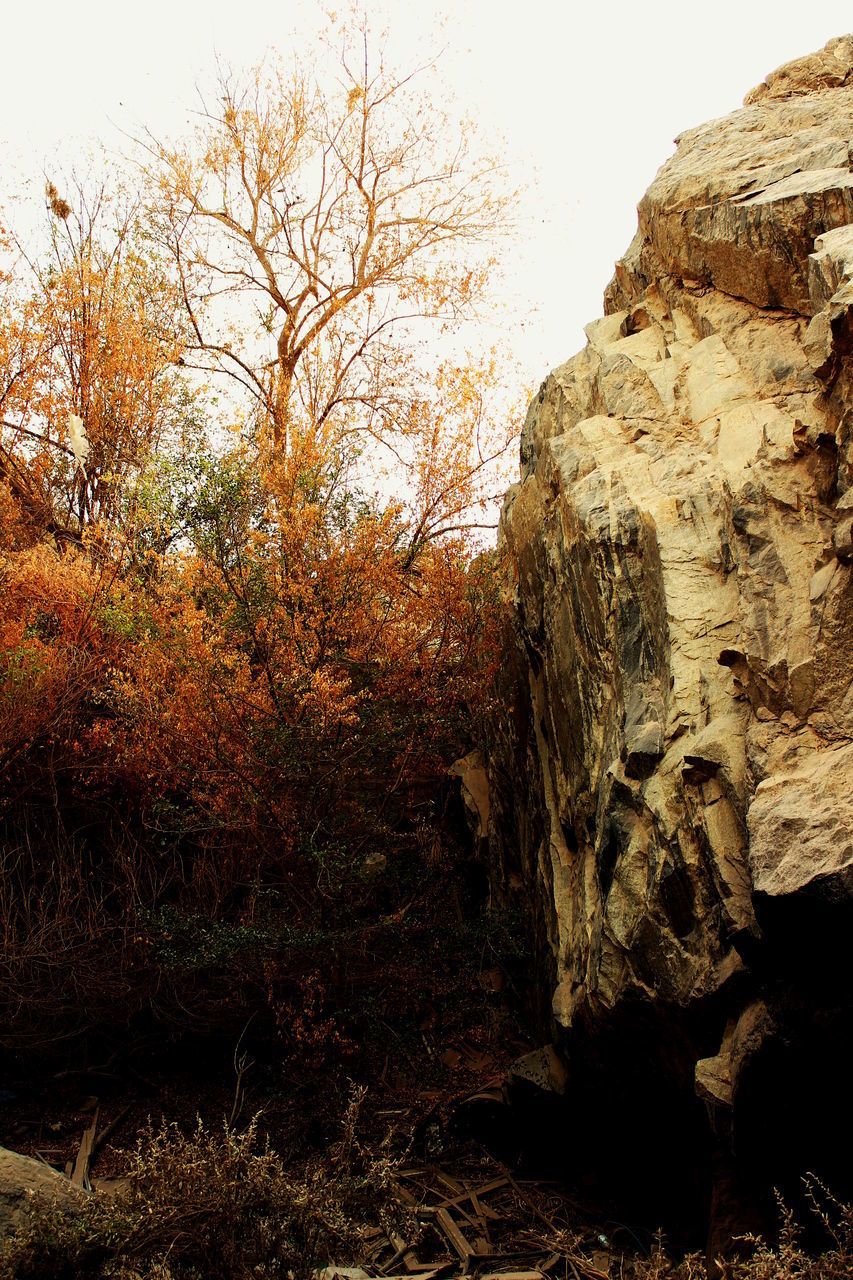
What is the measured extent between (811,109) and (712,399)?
8.44 ft

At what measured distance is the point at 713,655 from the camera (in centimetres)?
534

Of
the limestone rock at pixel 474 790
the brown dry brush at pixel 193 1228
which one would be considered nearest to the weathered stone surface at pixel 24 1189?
the brown dry brush at pixel 193 1228

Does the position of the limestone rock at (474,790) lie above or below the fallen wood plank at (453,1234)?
above

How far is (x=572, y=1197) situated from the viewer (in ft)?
22.2

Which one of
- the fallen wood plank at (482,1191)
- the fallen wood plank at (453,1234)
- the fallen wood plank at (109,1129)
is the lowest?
the fallen wood plank at (482,1191)

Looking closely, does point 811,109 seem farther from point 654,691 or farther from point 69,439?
point 69,439

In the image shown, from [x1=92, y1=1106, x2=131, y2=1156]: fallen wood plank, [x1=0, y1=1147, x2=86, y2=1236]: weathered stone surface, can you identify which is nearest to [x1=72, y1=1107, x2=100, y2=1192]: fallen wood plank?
[x1=92, y1=1106, x2=131, y2=1156]: fallen wood plank

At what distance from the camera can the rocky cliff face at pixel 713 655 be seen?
4461mm

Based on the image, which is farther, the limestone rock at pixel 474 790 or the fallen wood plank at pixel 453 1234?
the limestone rock at pixel 474 790

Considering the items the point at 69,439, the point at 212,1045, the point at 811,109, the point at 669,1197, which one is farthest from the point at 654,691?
the point at 69,439

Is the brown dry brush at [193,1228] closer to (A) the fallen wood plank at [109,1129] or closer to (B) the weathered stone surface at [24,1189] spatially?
(B) the weathered stone surface at [24,1189]

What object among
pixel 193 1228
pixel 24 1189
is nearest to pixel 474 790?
pixel 193 1228

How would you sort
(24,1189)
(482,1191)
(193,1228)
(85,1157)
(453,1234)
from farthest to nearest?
1. (85,1157)
2. (482,1191)
3. (453,1234)
4. (24,1189)
5. (193,1228)

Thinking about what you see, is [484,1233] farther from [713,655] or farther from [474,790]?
[474,790]
